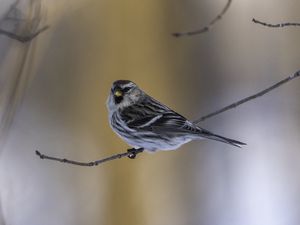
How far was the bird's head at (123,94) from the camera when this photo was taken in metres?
0.81

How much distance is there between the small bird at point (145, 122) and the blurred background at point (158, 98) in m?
0.03

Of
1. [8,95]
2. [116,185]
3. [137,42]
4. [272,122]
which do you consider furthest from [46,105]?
[272,122]

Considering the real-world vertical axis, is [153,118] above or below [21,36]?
below

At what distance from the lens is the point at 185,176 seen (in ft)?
4.15

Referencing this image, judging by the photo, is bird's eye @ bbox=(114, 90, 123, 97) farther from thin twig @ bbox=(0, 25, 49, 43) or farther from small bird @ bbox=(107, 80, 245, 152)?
thin twig @ bbox=(0, 25, 49, 43)

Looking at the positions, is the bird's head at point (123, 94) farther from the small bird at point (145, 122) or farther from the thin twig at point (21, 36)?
the thin twig at point (21, 36)

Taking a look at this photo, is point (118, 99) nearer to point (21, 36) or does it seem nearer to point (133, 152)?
point (133, 152)

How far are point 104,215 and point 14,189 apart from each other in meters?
0.18

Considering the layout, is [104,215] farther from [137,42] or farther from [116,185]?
[137,42]

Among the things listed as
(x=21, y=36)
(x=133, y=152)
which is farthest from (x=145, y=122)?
(x=21, y=36)

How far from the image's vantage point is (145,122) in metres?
0.94

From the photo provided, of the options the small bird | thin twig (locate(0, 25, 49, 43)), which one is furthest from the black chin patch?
thin twig (locate(0, 25, 49, 43))

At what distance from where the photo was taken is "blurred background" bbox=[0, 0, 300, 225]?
3.28ft

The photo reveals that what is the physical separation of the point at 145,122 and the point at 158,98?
0.04 metres
